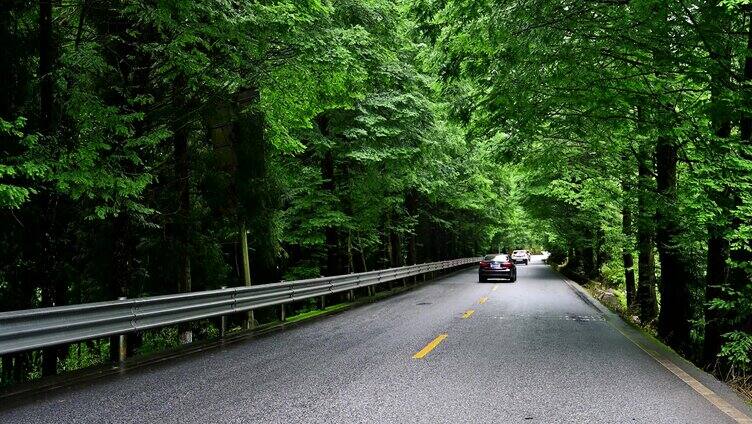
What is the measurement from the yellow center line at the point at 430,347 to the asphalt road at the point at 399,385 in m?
0.07

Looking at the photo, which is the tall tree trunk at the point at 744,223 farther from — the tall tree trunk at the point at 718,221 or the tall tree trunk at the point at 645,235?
the tall tree trunk at the point at 645,235

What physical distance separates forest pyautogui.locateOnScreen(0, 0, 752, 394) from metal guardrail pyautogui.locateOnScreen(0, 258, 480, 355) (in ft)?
4.30

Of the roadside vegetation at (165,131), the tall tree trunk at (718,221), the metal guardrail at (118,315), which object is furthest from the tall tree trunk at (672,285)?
the metal guardrail at (118,315)

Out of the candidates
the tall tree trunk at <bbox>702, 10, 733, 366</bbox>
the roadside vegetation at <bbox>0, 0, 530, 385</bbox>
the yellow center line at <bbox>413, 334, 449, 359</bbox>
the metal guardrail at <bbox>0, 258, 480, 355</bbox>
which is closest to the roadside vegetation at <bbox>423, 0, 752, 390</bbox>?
the tall tree trunk at <bbox>702, 10, 733, 366</bbox>

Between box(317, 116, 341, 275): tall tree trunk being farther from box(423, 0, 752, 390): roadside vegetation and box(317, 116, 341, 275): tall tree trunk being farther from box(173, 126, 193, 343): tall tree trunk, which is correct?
box(423, 0, 752, 390): roadside vegetation

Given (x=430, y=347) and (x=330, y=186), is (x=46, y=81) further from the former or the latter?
(x=330, y=186)

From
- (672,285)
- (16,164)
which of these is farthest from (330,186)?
(16,164)

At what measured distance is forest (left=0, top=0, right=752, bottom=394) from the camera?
663 centimetres

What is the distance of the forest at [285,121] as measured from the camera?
261 inches

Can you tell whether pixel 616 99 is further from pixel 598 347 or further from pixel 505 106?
pixel 598 347

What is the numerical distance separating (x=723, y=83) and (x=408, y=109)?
11.4 m

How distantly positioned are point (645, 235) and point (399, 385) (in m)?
8.40

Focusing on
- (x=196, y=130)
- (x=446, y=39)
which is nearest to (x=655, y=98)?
(x=446, y=39)

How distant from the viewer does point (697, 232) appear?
24.8ft
